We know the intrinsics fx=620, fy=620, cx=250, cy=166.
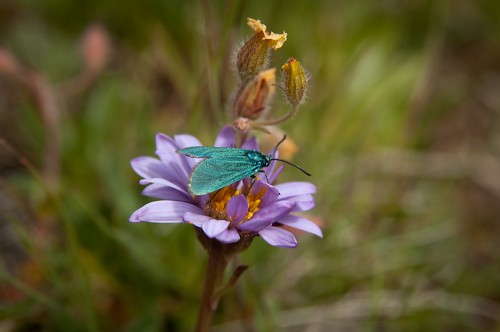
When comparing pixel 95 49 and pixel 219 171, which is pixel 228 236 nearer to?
pixel 219 171

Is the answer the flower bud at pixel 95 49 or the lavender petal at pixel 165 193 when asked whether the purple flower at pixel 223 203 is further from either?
Answer: the flower bud at pixel 95 49

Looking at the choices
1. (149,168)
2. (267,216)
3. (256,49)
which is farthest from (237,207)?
(256,49)

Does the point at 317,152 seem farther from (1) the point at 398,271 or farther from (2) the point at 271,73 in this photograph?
(2) the point at 271,73

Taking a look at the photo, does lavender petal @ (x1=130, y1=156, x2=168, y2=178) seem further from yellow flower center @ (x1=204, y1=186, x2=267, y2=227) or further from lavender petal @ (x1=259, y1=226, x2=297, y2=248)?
lavender petal @ (x1=259, y1=226, x2=297, y2=248)

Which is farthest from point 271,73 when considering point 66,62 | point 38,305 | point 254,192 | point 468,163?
point 66,62

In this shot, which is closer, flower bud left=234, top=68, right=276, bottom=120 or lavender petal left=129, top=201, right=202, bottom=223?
lavender petal left=129, top=201, right=202, bottom=223

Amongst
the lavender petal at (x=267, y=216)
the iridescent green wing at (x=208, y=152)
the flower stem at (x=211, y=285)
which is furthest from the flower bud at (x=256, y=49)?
the flower stem at (x=211, y=285)

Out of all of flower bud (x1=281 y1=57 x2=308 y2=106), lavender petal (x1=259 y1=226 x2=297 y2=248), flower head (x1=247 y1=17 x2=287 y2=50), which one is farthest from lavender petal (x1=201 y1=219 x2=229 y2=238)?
flower head (x1=247 y1=17 x2=287 y2=50)
